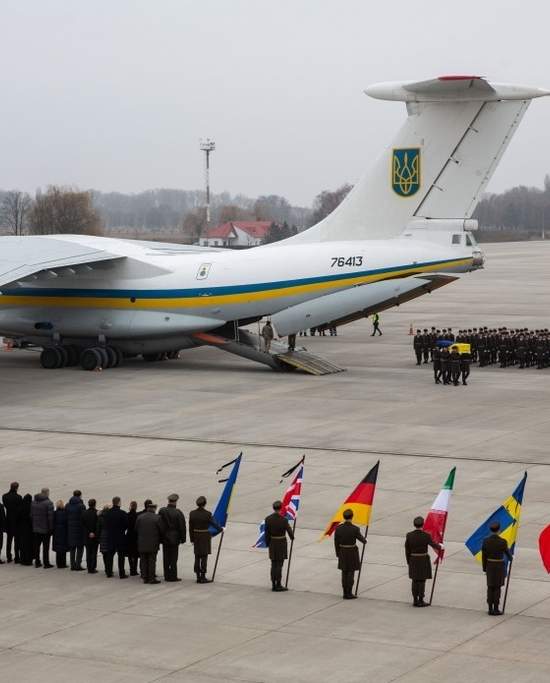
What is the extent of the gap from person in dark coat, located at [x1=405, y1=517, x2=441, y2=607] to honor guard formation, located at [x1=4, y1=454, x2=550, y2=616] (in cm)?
1

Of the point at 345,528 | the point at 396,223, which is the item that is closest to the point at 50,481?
the point at 345,528

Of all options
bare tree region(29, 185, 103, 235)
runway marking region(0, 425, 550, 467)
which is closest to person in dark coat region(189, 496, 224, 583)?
runway marking region(0, 425, 550, 467)

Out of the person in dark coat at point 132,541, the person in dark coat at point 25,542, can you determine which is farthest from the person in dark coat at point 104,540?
the person in dark coat at point 25,542

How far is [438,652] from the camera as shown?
12.5 metres

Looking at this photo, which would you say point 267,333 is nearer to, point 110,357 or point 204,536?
point 110,357

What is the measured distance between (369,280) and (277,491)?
47.2ft

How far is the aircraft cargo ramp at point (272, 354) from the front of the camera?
3438cm

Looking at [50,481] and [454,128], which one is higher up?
[454,128]

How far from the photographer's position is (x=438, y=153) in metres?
34.2

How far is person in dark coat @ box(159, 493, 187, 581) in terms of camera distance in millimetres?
15344

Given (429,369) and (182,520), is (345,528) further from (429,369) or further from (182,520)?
(429,369)

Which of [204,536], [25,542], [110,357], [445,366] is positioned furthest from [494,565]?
[110,357]

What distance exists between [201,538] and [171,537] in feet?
1.12

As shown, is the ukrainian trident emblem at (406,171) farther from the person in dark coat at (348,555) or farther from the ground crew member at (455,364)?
the person in dark coat at (348,555)
